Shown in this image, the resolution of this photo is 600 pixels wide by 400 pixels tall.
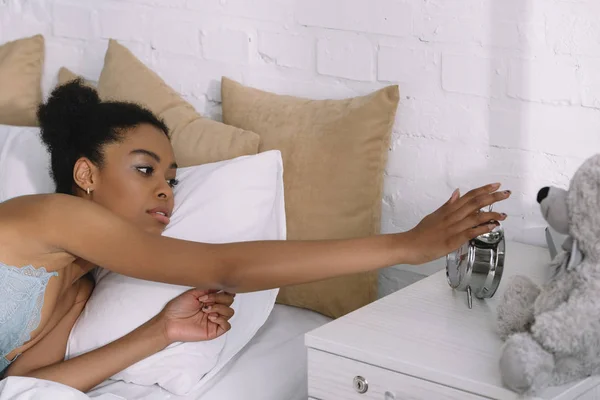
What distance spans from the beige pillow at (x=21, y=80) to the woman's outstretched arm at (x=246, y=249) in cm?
80

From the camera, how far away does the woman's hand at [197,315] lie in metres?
1.51

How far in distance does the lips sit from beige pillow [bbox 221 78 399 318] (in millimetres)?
298

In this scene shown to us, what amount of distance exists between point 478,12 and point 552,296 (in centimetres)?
67

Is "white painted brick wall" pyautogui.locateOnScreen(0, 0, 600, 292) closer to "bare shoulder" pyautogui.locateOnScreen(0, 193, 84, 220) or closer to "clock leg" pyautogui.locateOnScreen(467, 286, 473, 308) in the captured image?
"clock leg" pyautogui.locateOnScreen(467, 286, 473, 308)

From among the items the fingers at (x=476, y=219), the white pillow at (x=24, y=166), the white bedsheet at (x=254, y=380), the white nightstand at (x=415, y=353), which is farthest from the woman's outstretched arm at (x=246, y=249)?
the white pillow at (x=24, y=166)

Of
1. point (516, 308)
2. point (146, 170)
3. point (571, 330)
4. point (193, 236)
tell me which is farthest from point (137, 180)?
point (571, 330)

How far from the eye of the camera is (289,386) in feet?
5.07

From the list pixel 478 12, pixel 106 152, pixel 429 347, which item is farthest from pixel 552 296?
pixel 106 152

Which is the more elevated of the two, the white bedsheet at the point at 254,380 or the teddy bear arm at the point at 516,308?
the teddy bear arm at the point at 516,308

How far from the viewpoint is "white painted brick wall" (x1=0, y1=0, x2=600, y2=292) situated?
5.18 feet

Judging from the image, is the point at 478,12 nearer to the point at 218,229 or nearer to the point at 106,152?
the point at 218,229

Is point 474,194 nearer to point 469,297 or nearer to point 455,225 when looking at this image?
point 455,225

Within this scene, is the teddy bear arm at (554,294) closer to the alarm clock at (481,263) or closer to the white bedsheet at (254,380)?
the alarm clock at (481,263)

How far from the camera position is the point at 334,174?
1760 millimetres
